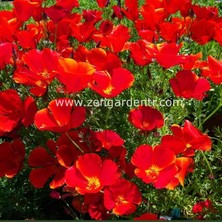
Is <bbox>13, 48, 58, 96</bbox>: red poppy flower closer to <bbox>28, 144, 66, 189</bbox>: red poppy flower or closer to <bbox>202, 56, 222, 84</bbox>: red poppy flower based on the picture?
<bbox>28, 144, 66, 189</bbox>: red poppy flower

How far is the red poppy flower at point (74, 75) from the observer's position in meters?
1.88

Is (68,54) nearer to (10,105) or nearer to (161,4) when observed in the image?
(10,105)

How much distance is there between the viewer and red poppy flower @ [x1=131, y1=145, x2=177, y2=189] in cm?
189

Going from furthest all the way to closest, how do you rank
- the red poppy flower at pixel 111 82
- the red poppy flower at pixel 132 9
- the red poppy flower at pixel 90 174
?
the red poppy flower at pixel 132 9 < the red poppy flower at pixel 111 82 < the red poppy flower at pixel 90 174

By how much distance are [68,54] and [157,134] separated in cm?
47

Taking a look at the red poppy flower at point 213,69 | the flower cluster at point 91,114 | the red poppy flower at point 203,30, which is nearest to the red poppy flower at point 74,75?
the flower cluster at point 91,114

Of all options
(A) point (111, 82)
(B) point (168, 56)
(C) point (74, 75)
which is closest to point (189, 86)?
(B) point (168, 56)

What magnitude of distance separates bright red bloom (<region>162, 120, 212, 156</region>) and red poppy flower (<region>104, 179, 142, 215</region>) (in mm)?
195

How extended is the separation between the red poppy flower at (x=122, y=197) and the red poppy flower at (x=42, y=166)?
248mm

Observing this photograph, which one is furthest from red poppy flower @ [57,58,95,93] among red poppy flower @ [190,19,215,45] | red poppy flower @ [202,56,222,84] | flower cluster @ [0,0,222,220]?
red poppy flower @ [190,19,215,45]

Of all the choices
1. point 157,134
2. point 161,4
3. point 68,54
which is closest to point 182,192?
point 157,134

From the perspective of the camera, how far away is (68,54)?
2.31 metres

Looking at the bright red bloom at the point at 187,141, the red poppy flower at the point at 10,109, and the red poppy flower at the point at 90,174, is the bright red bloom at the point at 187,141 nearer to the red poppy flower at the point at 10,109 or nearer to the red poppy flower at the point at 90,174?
the red poppy flower at the point at 90,174

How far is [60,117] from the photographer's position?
194 cm
